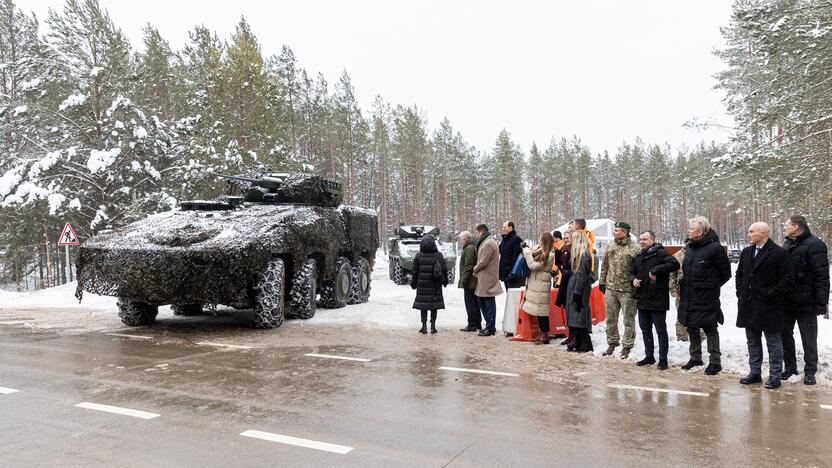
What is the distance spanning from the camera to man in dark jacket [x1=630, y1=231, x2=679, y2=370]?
21.2 ft

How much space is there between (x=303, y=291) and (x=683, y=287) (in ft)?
20.1

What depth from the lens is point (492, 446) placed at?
12.6 ft

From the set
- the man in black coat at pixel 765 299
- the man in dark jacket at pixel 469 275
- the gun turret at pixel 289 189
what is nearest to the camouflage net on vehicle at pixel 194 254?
the gun turret at pixel 289 189

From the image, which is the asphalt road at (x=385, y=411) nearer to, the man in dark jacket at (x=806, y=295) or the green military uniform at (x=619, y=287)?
the green military uniform at (x=619, y=287)

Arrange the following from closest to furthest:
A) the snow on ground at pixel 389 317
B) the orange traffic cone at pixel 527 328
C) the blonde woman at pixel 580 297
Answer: the snow on ground at pixel 389 317 → the blonde woman at pixel 580 297 → the orange traffic cone at pixel 527 328

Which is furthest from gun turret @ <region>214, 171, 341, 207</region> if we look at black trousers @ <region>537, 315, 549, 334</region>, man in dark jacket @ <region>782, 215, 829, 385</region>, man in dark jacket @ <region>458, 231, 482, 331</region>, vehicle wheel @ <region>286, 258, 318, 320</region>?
man in dark jacket @ <region>782, 215, 829, 385</region>

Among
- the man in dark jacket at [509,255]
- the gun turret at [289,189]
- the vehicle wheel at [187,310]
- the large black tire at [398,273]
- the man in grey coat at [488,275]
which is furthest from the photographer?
the large black tire at [398,273]

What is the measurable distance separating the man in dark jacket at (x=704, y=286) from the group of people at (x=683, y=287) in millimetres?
11

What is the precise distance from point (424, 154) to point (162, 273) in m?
41.4

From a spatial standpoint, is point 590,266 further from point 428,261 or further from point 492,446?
point 492,446

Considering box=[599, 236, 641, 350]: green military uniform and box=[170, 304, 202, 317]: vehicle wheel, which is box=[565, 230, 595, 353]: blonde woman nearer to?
box=[599, 236, 641, 350]: green military uniform

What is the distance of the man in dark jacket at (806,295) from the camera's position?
5637mm

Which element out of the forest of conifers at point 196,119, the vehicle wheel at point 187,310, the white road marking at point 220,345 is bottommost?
the white road marking at point 220,345

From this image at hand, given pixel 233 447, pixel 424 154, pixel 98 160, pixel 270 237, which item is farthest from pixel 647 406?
pixel 424 154
